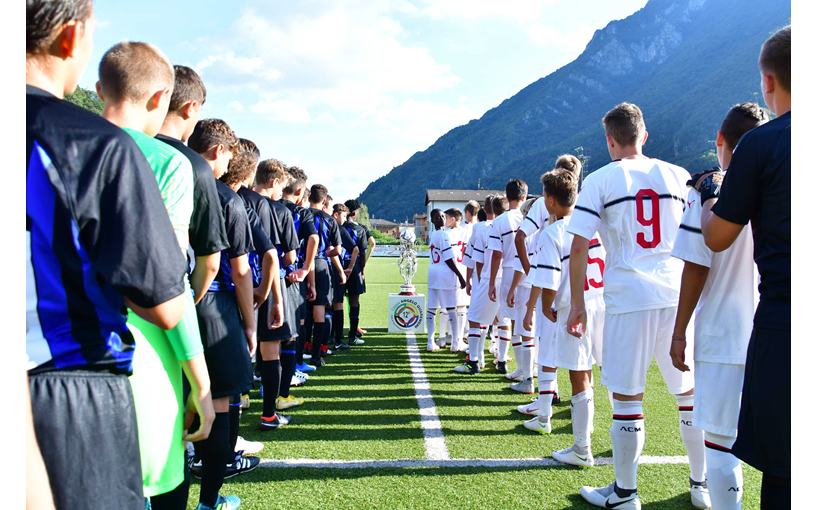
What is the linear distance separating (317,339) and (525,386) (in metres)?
3.01

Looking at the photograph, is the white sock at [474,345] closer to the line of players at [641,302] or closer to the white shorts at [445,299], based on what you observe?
the white shorts at [445,299]

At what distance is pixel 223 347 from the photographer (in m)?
2.65

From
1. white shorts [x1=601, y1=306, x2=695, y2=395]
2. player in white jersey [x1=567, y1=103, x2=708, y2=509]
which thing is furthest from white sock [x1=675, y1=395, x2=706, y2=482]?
white shorts [x1=601, y1=306, x2=695, y2=395]

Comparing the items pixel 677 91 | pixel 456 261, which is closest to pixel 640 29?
pixel 677 91

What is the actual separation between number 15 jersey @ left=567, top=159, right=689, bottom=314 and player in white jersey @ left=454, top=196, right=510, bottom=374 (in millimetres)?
3325

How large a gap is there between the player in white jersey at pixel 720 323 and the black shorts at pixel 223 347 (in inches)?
96.0

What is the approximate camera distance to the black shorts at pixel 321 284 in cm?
691

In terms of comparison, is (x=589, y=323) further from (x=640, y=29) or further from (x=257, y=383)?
(x=640, y=29)

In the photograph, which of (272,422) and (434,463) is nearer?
(434,463)

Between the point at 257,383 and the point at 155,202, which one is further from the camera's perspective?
the point at 257,383

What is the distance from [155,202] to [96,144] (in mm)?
179

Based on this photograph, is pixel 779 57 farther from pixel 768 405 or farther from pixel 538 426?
pixel 538 426

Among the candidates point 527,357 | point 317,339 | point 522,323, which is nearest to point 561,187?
point 522,323
